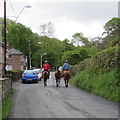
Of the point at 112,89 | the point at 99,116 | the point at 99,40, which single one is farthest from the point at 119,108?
the point at 99,40

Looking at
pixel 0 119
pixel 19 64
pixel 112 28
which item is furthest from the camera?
pixel 19 64

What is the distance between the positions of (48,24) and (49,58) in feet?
50.1

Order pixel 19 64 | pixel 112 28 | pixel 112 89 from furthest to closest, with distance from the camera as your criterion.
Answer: pixel 19 64, pixel 112 28, pixel 112 89

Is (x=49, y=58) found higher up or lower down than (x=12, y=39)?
lower down

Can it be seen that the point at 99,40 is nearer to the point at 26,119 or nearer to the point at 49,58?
the point at 49,58

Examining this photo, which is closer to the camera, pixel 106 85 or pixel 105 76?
pixel 106 85

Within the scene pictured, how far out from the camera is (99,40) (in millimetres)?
73938

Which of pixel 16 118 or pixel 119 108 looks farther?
pixel 119 108

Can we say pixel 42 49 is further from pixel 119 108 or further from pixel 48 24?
pixel 119 108

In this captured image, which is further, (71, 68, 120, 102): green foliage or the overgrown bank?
the overgrown bank

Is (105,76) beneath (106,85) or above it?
above

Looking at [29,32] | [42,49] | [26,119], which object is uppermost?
[29,32]

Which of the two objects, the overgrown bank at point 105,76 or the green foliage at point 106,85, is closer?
the green foliage at point 106,85

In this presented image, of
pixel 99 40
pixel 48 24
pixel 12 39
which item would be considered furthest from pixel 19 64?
pixel 99 40
